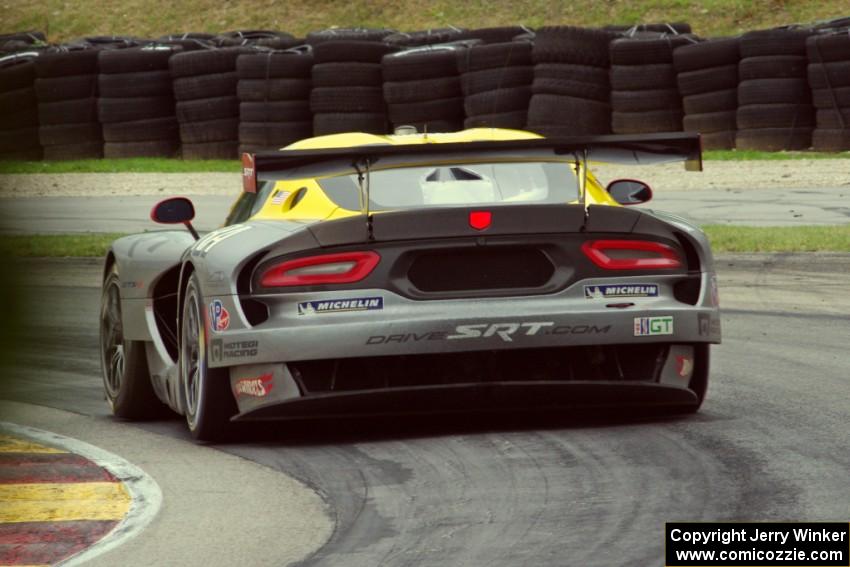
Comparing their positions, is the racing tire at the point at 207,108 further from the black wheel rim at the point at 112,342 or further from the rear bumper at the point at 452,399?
the rear bumper at the point at 452,399

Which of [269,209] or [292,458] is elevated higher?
[269,209]

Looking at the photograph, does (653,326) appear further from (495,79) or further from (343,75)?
(343,75)

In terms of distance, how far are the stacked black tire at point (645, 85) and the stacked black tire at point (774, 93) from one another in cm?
99

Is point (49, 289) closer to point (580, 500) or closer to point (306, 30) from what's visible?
point (580, 500)

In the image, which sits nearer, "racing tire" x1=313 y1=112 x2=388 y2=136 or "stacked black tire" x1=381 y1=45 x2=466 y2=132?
"stacked black tire" x1=381 y1=45 x2=466 y2=132

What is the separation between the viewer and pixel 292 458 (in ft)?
19.9

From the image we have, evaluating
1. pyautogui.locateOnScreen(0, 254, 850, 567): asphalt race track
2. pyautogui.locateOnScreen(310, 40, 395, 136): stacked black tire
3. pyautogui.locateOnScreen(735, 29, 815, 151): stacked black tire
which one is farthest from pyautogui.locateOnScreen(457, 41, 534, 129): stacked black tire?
pyautogui.locateOnScreen(0, 254, 850, 567): asphalt race track

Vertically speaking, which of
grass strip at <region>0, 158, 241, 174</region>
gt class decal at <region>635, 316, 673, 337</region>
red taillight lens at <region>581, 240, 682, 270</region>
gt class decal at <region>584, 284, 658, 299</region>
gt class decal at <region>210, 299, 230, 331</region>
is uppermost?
A: red taillight lens at <region>581, 240, 682, 270</region>

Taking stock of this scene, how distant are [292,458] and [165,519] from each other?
1055mm

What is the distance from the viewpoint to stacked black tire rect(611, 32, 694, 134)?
22.8 m

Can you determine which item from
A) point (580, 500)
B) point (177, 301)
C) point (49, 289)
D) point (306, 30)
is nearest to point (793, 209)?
point (177, 301)

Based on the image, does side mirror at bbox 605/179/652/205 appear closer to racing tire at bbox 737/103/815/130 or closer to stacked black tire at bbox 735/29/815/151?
stacked black tire at bbox 735/29/815/151

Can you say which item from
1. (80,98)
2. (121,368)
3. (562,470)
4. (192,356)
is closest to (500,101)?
(80,98)

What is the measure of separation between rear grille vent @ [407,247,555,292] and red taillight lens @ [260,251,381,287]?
0.20 meters
